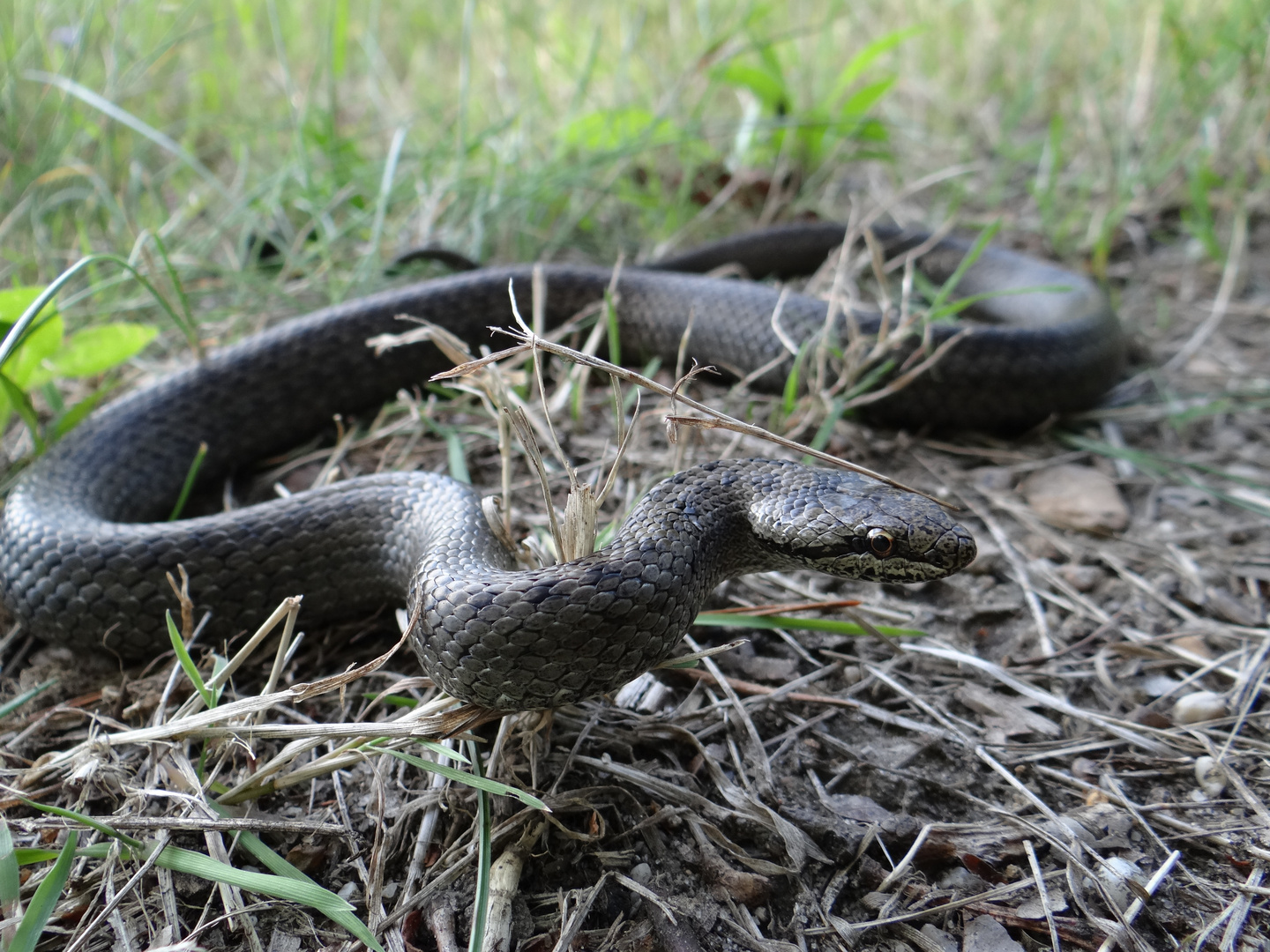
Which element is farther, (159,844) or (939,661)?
(939,661)

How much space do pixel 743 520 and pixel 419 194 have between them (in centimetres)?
360

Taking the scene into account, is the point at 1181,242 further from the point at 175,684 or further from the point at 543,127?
the point at 175,684

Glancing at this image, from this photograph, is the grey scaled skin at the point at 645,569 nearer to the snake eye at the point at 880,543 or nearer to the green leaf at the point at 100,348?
the snake eye at the point at 880,543

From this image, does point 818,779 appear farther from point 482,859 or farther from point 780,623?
point 482,859

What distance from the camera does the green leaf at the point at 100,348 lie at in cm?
365

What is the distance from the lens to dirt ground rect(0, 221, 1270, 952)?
2.12m

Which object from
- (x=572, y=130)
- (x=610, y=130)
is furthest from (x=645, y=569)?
(x=572, y=130)

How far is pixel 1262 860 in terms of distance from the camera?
225cm

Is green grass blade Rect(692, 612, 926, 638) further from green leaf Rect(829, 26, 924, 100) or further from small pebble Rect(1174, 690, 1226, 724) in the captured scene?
green leaf Rect(829, 26, 924, 100)

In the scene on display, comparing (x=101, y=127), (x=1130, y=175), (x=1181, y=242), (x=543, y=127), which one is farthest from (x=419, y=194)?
(x=1181, y=242)

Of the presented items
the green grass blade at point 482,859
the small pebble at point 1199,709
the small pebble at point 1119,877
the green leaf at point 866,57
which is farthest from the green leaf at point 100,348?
the green leaf at point 866,57

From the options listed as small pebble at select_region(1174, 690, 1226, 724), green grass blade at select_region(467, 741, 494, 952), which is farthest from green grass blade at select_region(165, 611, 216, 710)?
small pebble at select_region(1174, 690, 1226, 724)

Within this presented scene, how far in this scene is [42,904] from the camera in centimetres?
187

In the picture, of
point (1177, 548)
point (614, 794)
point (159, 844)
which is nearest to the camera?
point (159, 844)
